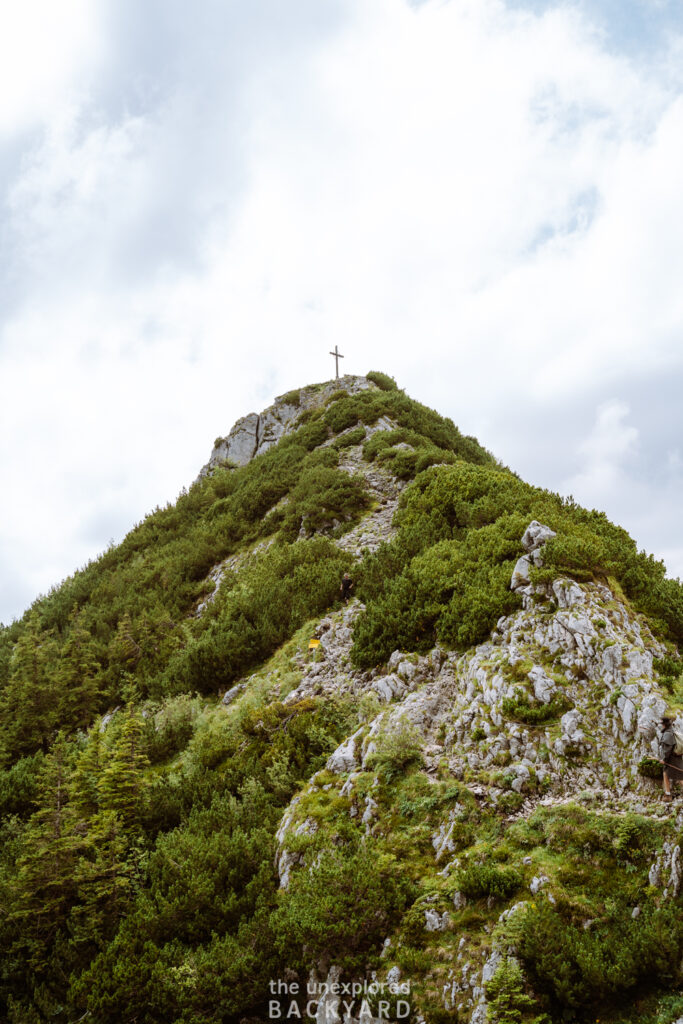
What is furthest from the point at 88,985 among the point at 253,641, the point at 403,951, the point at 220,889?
the point at 253,641

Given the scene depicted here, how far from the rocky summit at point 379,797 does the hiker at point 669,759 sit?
4 centimetres

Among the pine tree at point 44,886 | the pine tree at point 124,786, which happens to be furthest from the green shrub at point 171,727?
the pine tree at point 44,886

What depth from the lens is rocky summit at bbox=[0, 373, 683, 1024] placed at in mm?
5648

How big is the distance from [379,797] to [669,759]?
3.84 m

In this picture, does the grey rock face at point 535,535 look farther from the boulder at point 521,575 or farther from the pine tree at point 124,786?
the pine tree at point 124,786

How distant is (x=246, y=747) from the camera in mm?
10102

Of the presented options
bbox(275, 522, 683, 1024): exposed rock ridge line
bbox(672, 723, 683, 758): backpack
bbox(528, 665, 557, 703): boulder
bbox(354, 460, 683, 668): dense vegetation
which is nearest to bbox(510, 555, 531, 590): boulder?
bbox(275, 522, 683, 1024): exposed rock ridge line

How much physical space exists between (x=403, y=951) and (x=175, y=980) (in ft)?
8.20

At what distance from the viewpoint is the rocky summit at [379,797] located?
18.5 feet

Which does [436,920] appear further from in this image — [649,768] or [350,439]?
[350,439]

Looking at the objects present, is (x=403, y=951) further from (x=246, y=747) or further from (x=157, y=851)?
(x=246, y=747)

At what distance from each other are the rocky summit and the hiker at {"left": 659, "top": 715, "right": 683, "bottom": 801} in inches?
1.7

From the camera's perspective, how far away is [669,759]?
21.3ft

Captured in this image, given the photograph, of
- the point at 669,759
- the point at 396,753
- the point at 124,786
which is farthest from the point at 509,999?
the point at 124,786
